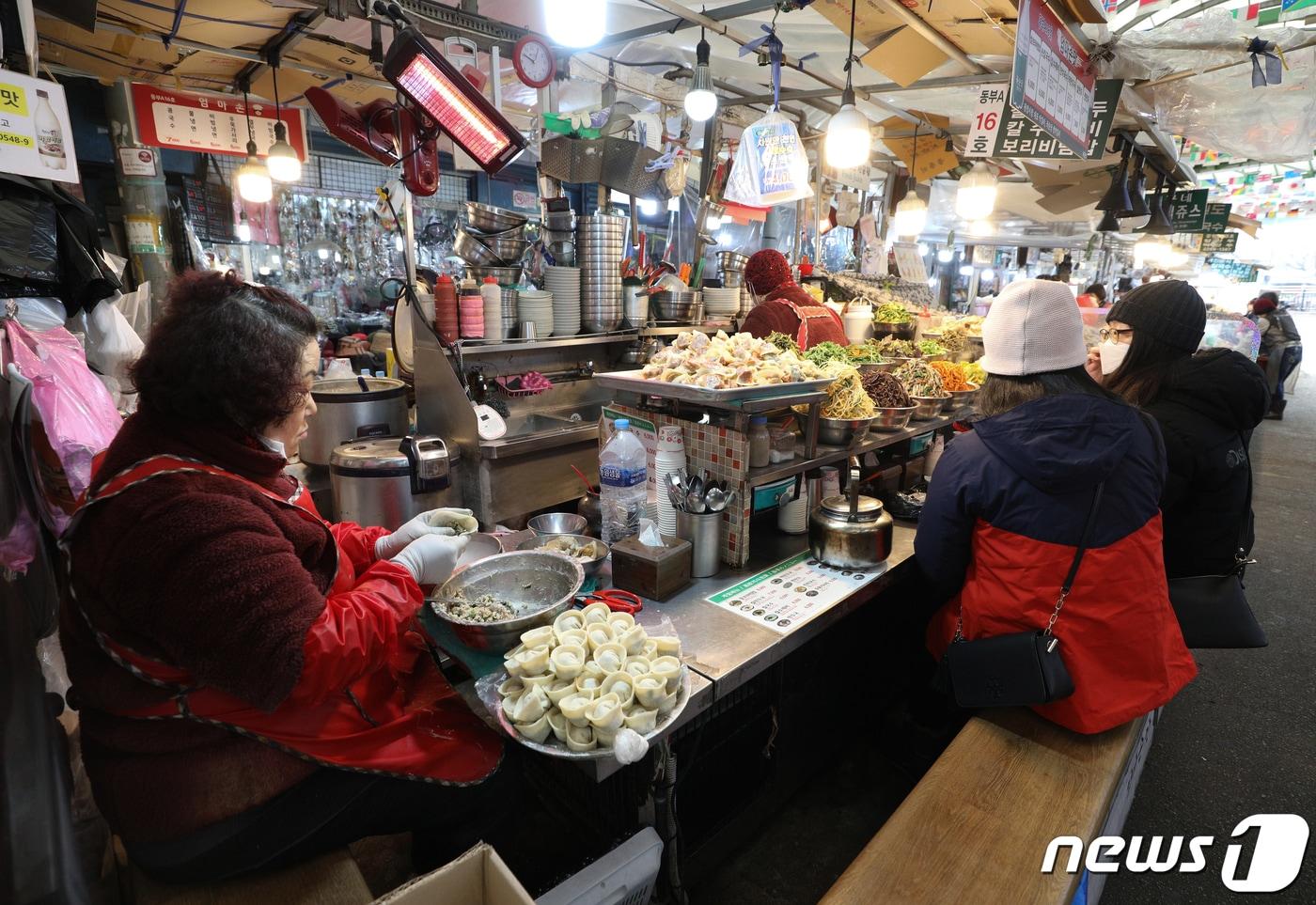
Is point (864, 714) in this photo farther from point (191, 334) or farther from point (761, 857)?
point (191, 334)

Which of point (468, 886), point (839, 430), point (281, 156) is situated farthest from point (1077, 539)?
point (281, 156)

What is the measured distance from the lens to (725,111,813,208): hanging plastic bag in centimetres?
375

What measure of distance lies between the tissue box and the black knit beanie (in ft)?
8.10

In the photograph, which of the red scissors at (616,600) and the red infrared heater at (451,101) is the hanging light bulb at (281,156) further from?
the red scissors at (616,600)

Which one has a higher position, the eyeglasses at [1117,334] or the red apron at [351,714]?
the eyeglasses at [1117,334]

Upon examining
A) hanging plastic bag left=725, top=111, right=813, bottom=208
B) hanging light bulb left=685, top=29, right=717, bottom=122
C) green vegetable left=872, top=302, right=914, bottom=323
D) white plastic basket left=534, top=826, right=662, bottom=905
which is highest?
hanging light bulb left=685, top=29, right=717, bottom=122

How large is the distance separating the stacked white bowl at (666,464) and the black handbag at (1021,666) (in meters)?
1.16

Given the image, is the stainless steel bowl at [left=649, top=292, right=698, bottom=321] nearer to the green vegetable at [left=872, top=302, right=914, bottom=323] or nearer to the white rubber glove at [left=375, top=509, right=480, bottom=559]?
the green vegetable at [left=872, top=302, right=914, bottom=323]

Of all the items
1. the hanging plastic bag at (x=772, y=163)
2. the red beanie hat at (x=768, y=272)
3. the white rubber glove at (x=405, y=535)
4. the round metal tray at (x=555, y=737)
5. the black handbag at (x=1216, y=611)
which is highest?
the hanging plastic bag at (x=772, y=163)

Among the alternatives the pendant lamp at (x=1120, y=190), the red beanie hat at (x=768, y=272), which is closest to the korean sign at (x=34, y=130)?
the red beanie hat at (x=768, y=272)

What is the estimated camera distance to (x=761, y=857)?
2.69 metres

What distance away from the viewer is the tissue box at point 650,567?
2.17 m

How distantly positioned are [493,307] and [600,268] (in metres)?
0.84

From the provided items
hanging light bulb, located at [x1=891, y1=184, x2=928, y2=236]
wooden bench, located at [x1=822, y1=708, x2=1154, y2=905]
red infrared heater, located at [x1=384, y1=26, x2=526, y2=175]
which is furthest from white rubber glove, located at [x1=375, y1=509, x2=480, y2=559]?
hanging light bulb, located at [x1=891, y1=184, x2=928, y2=236]
